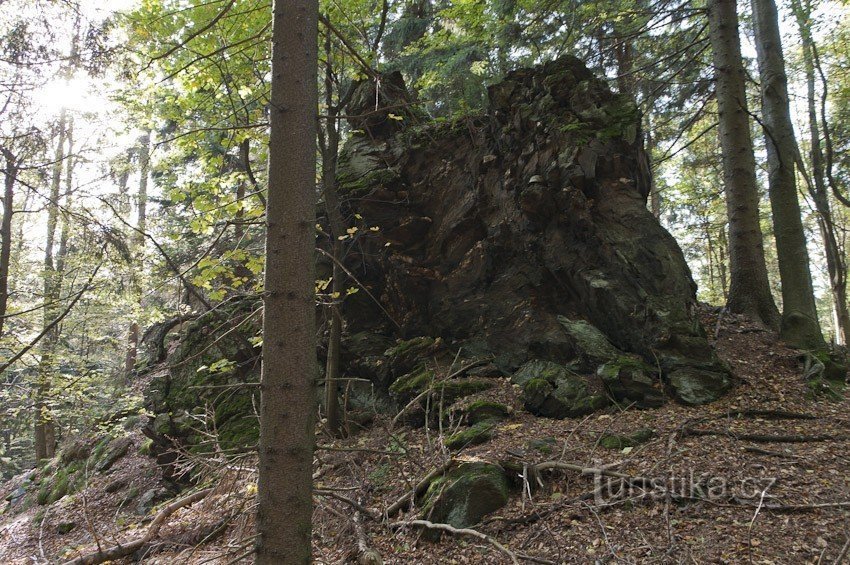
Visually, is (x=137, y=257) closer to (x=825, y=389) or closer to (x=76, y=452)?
(x=76, y=452)

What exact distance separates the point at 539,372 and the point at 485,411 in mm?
1171

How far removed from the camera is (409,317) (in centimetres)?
949

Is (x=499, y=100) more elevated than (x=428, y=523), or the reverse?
(x=499, y=100)

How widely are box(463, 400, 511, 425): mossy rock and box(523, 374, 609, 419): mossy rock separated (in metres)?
0.35

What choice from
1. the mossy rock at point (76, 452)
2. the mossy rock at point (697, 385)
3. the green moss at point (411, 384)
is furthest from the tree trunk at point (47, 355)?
the mossy rock at point (697, 385)

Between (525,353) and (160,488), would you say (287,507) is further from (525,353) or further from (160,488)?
(160,488)

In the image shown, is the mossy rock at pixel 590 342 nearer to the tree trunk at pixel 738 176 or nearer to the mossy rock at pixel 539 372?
the mossy rock at pixel 539 372

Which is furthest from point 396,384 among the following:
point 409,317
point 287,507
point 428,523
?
point 287,507

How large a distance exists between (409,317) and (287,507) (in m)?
7.17

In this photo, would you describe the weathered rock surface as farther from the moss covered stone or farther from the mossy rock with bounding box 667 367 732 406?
the moss covered stone

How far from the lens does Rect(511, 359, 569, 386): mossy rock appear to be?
690 centimetres

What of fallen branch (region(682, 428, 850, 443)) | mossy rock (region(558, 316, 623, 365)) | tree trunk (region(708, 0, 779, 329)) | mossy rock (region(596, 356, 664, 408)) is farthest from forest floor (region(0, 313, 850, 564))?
tree trunk (region(708, 0, 779, 329))

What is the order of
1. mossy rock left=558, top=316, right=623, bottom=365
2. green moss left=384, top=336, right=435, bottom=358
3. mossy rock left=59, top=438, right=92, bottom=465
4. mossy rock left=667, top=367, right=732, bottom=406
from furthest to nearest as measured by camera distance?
mossy rock left=59, top=438, right=92, bottom=465
green moss left=384, top=336, right=435, bottom=358
mossy rock left=558, top=316, right=623, bottom=365
mossy rock left=667, top=367, right=732, bottom=406

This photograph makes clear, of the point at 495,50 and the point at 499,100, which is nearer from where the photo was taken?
the point at 499,100
